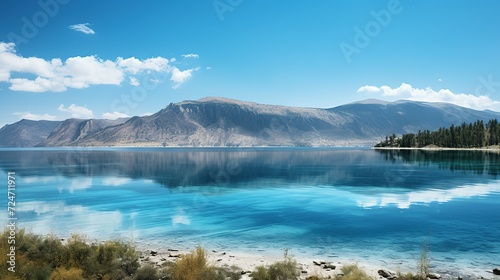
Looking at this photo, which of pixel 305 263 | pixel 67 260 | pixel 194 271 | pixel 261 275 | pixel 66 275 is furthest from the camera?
pixel 305 263

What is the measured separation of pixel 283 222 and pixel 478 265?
60.1ft

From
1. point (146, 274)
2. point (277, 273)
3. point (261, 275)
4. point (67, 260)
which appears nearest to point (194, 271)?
point (146, 274)

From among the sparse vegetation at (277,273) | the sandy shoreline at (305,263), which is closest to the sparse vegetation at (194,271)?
the sparse vegetation at (277,273)

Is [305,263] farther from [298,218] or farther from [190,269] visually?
[298,218]

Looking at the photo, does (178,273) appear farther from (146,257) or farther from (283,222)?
(283,222)

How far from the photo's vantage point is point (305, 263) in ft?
72.8

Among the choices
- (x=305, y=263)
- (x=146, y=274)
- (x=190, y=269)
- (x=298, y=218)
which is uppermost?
(x=190, y=269)

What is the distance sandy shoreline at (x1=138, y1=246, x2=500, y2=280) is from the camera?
1992 centimetres

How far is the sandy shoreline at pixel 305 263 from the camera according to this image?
19.9 m

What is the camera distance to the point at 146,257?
22781mm

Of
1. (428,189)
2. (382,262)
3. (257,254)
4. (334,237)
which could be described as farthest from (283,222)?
(428,189)

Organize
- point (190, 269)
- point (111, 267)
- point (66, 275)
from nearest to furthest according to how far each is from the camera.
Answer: point (66, 275) < point (190, 269) < point (111, 267)

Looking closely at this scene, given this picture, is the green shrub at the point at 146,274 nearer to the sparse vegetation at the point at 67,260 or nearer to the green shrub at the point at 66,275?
the sparse vegetation at the point at 67,260

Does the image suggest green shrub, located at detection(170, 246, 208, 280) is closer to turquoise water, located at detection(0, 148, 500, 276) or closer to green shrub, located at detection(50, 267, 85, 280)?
green shrub, located at detection(50, 267, 85, 280)
